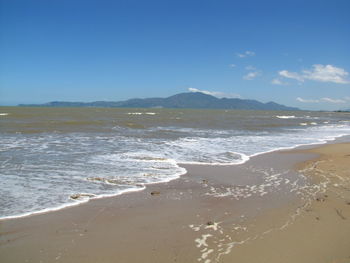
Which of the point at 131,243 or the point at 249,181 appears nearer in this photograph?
the point at 131,243

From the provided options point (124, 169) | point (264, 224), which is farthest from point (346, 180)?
point (124, 169)

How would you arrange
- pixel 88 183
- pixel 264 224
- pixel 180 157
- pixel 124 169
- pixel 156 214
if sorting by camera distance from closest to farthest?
pixel 264 224 → pixel 156 214 → pixel 88 183 → pixel 124 169 → pixel 180 157

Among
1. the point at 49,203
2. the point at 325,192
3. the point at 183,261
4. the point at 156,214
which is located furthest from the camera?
the point at 325,192

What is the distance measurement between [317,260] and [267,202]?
282 centimetres

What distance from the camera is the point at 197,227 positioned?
549cm

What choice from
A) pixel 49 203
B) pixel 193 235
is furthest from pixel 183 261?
pixel 49 203

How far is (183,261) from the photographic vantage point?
427 centimetres

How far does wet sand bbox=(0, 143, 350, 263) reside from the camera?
4.49 metres

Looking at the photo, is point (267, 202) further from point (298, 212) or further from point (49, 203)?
point (49, 203)

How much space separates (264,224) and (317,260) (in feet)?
4.70

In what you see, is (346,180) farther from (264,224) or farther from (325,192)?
(264,224)

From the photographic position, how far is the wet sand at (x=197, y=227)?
14.7ft

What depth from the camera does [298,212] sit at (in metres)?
6.33

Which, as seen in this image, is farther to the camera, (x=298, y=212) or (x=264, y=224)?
(x=298, y=212)
